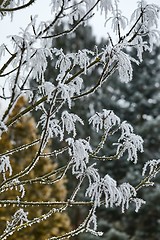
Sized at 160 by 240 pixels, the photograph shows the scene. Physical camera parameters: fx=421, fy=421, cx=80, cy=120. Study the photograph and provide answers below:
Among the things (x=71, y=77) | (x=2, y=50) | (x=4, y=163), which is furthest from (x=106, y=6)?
(x=4, y=163)

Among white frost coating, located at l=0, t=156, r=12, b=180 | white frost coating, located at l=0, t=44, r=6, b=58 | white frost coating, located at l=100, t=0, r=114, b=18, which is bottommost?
white frost coating, located at l=0, t=156, r=12, b=180

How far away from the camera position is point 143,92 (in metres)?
13.6

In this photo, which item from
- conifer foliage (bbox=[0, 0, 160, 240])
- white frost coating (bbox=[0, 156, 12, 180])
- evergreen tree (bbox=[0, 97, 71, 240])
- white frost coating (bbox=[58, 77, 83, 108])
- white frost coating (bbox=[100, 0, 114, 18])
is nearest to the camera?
white frost coating (bbox=[58, 77, 83, 108])

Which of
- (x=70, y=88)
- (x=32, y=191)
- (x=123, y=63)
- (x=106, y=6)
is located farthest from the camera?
(x=32, y=191)

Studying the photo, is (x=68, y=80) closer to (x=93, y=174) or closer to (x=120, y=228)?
(x=93, y=174)

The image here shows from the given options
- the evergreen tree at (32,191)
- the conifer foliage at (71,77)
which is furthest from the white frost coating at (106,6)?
the evergreen tree at (32,191)

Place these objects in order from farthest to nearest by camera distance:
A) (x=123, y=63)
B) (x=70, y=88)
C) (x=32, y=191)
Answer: (x=32, y=191)
(x=70, y=88)
(x=123, y=63)

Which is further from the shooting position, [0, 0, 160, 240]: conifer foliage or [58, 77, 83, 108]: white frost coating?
[0, 0, 160, 240]: conifer foliage

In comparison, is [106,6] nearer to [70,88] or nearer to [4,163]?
[70,88]

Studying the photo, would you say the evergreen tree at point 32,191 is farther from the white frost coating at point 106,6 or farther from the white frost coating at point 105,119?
the white frost coating at point 106,6

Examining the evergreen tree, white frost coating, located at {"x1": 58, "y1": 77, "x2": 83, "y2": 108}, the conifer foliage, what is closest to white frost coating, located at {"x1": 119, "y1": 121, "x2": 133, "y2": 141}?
the conifer foliage

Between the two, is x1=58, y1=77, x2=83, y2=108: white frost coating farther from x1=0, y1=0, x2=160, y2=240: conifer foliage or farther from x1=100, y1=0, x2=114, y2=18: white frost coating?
x1=100, y1=0, x2=114, y2=18: white frost coating

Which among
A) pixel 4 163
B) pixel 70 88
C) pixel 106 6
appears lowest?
pixel 4 163

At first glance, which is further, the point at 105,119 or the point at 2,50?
the point at 105,119
